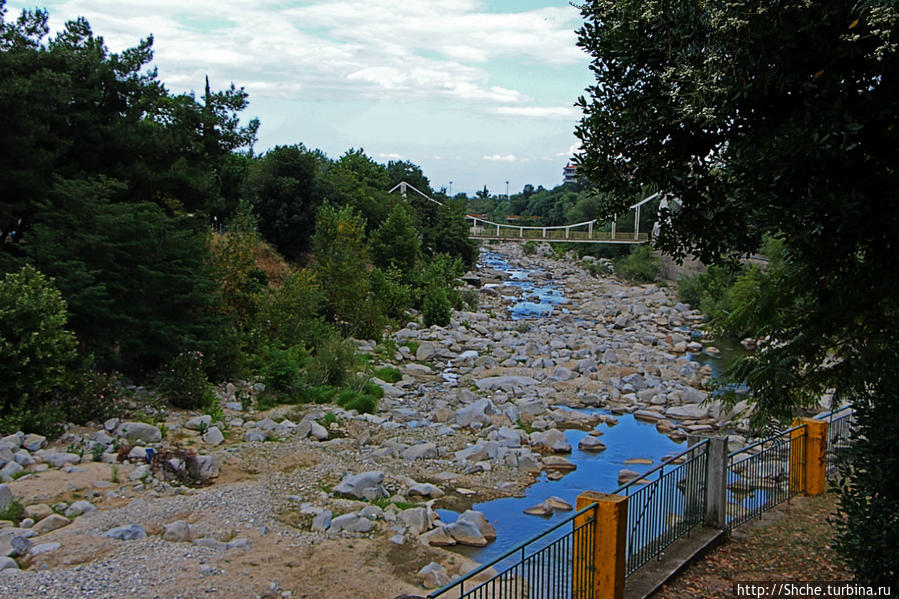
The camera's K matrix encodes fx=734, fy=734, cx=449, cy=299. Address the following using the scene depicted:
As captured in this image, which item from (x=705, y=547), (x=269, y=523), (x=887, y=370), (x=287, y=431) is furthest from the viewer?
Result: (x=287, y=431)

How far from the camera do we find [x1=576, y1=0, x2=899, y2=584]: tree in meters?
3.95

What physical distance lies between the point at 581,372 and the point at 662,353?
15.3 ft

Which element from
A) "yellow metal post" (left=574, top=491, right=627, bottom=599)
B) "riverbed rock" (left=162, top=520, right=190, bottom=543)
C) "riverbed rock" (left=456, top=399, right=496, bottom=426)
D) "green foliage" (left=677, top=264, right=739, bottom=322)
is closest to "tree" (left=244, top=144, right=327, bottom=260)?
"riverbed rock" (left=456, top=399, right=496, bottom=426)

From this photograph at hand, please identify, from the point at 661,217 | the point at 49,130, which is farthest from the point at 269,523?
the point at 49,130

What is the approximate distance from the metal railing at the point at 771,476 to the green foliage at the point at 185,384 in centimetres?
852

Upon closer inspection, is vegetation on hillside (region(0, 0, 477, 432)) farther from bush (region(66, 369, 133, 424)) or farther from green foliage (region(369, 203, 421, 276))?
green foliage (region(369, 203, 421, 276))

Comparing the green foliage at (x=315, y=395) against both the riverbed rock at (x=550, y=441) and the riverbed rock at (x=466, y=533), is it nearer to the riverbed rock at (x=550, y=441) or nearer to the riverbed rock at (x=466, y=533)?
the riverbed rock at (x=550, y=441)

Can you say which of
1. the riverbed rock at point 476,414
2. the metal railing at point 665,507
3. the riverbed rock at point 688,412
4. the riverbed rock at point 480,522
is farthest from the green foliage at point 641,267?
the metal railing at point 665,507

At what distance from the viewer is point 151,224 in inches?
500

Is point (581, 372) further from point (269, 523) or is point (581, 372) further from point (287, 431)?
point (269, 523)

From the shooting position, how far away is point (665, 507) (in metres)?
6.69

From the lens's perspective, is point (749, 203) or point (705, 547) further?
point (705, 547)

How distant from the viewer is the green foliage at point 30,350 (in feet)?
31.8

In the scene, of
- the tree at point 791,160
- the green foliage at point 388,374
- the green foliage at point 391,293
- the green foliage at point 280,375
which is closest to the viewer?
the tree at point 791,160
